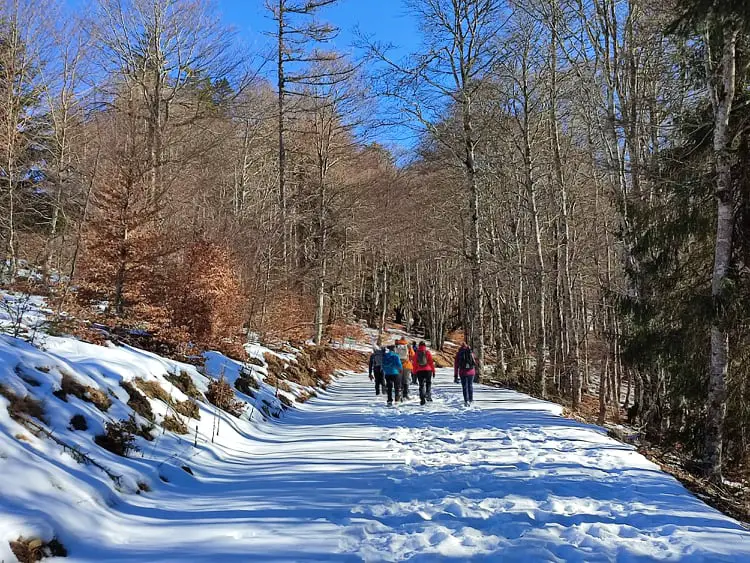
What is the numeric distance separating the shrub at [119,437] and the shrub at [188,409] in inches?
52.2

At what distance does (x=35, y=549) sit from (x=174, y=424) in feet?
11.0

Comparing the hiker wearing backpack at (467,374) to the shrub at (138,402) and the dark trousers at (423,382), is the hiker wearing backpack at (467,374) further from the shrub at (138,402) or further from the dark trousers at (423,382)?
the shrub at (138,402)

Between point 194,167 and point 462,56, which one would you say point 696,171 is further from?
point 194,167

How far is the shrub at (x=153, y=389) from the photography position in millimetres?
6848

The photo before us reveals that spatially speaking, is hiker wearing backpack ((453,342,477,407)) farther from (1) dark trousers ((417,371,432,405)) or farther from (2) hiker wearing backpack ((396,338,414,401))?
(2) hiker wearing backpack ((396,338,414,401))

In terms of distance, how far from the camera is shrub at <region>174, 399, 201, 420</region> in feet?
23.6

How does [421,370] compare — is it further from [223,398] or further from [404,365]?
[223,398]

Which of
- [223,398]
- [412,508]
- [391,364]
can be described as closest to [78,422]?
[412,508]

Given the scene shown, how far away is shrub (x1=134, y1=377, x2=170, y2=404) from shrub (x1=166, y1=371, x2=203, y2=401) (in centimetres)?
54

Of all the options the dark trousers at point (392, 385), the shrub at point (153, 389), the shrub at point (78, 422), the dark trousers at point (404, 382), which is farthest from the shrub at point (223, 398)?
the dark trousers at point (404, 382)

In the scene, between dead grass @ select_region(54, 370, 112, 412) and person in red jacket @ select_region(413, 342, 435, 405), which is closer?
dead grass @ select_region(54, 370, 112, 412)

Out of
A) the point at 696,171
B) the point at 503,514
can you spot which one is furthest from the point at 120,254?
the point at 696,171

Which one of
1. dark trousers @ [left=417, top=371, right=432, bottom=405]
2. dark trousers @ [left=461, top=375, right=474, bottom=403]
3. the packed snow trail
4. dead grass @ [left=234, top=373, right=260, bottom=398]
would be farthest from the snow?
dark trousers @ [left=417, top=371, right=432, bottom=405]

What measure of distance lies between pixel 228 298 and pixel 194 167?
12.7m
